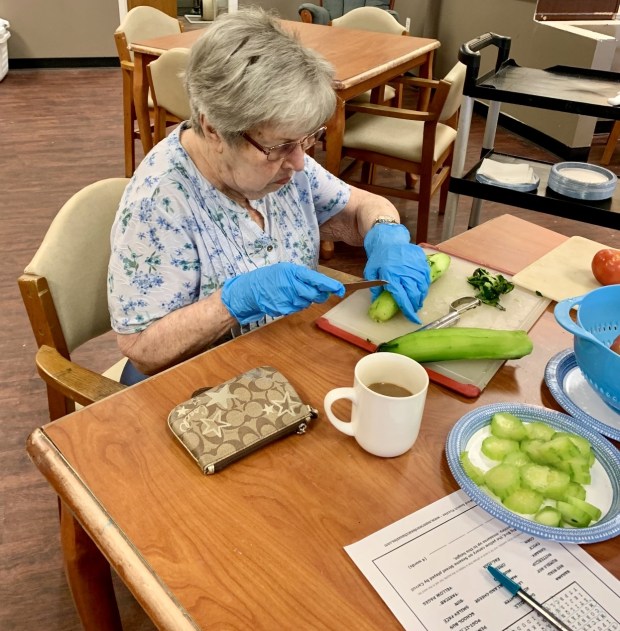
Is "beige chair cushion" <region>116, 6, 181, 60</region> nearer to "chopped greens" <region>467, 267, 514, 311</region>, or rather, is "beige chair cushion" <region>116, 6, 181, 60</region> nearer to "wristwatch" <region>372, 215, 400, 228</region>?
"wristwatch" <region>372, 215, 400, 228</region>

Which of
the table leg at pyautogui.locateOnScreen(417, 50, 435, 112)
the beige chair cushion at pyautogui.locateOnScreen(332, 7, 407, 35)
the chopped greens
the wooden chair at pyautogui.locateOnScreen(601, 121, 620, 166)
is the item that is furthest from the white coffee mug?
the wooden chair at pyautogui.locateOnScreen(601, 121, 620, 166)

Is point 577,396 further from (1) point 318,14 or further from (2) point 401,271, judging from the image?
(1) point 318,14

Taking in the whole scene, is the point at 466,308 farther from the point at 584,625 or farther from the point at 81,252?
the point at 81,252

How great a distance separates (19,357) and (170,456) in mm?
1725

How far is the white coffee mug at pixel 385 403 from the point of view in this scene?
29.7 inches

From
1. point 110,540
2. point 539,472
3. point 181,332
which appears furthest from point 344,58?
point 110,540

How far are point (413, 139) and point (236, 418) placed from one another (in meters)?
2.31

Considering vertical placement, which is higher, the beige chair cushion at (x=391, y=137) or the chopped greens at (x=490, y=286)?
the chopped greens at (x=490, y=286)

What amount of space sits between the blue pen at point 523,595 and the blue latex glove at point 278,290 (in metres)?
0.55

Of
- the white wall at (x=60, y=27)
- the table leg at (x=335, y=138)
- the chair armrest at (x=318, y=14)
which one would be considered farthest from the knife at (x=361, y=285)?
the white wall at (x=60, y=27)

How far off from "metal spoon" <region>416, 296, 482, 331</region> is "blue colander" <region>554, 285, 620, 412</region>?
19 centimetres

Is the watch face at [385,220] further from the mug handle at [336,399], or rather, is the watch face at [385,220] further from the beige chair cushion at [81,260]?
the mug handle at [336,399]

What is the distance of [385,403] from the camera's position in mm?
747

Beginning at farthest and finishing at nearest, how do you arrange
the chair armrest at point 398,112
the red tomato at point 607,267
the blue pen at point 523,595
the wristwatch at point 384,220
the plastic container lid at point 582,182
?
the chair armrest at point 398,112
the plastic container lid at point 582,182
the wristwatch at point 384,220
the red tomato at point 607,267
the blue pen at point 523,595
